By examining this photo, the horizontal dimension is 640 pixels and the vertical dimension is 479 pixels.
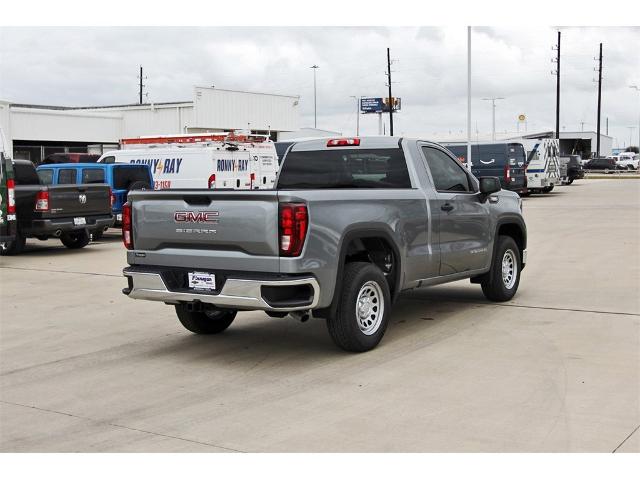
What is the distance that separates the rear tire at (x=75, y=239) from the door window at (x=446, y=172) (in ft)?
34.0

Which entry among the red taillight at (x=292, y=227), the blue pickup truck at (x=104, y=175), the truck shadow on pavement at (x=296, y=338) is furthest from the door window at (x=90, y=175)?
the red taillight at (x=292, y=227)

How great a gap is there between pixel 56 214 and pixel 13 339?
8.35 m

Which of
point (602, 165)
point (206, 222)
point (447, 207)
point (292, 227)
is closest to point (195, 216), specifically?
point (206, 222)

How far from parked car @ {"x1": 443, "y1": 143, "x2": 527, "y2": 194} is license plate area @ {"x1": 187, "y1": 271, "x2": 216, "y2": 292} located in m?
27.0

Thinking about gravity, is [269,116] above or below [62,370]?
above

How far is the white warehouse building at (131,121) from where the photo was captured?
134 feet

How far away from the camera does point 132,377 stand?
6949 mm

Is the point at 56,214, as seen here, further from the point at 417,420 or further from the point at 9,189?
the point at 417,420

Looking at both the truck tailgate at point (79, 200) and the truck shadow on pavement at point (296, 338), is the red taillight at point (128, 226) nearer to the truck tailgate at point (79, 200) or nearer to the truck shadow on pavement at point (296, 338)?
the truck shadow on pavement at point (296, 338)

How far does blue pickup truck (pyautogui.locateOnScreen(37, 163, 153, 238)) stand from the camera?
770 inches

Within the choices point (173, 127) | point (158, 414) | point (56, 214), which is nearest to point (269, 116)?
point (173, 127)

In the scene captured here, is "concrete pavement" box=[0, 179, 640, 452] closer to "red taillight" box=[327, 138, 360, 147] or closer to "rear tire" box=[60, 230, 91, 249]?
"red taillight" box=[327, 138, 360, 147]

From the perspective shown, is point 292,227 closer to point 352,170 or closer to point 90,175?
point 352,170

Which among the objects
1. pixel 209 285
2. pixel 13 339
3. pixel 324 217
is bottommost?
pixel 13 339
